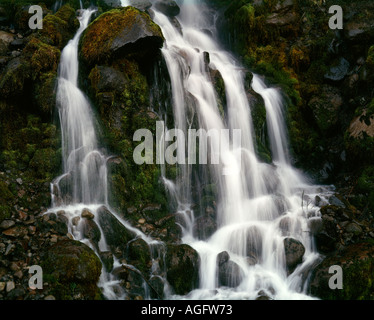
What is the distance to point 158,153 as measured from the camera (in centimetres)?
897

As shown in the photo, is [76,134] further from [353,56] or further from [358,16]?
[358,16]

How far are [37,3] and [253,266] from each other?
10816mm

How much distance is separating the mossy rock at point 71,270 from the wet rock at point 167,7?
1117 cm

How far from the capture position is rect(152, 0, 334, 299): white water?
278 inches

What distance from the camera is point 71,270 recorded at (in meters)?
5.72

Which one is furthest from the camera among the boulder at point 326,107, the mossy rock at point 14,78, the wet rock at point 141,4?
the wet rock at point 141,4

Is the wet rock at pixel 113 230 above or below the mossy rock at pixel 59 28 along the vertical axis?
below

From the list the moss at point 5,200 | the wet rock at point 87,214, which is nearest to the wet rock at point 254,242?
the wet rock at point 87,214

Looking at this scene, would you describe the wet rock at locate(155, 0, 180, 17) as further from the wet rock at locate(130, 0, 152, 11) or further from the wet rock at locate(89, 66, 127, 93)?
the wet rock at locate(89, 66, 127, 93)

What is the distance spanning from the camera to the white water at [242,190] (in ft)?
23.1

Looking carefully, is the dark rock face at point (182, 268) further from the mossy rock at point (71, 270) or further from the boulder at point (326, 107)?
the boulder at point (326, 107)

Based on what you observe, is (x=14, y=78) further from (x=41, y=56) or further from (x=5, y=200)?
(x=5, y=200)

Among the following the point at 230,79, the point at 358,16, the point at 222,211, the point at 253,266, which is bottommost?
the point at 253,266

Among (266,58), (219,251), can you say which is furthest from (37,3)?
(219,251)
